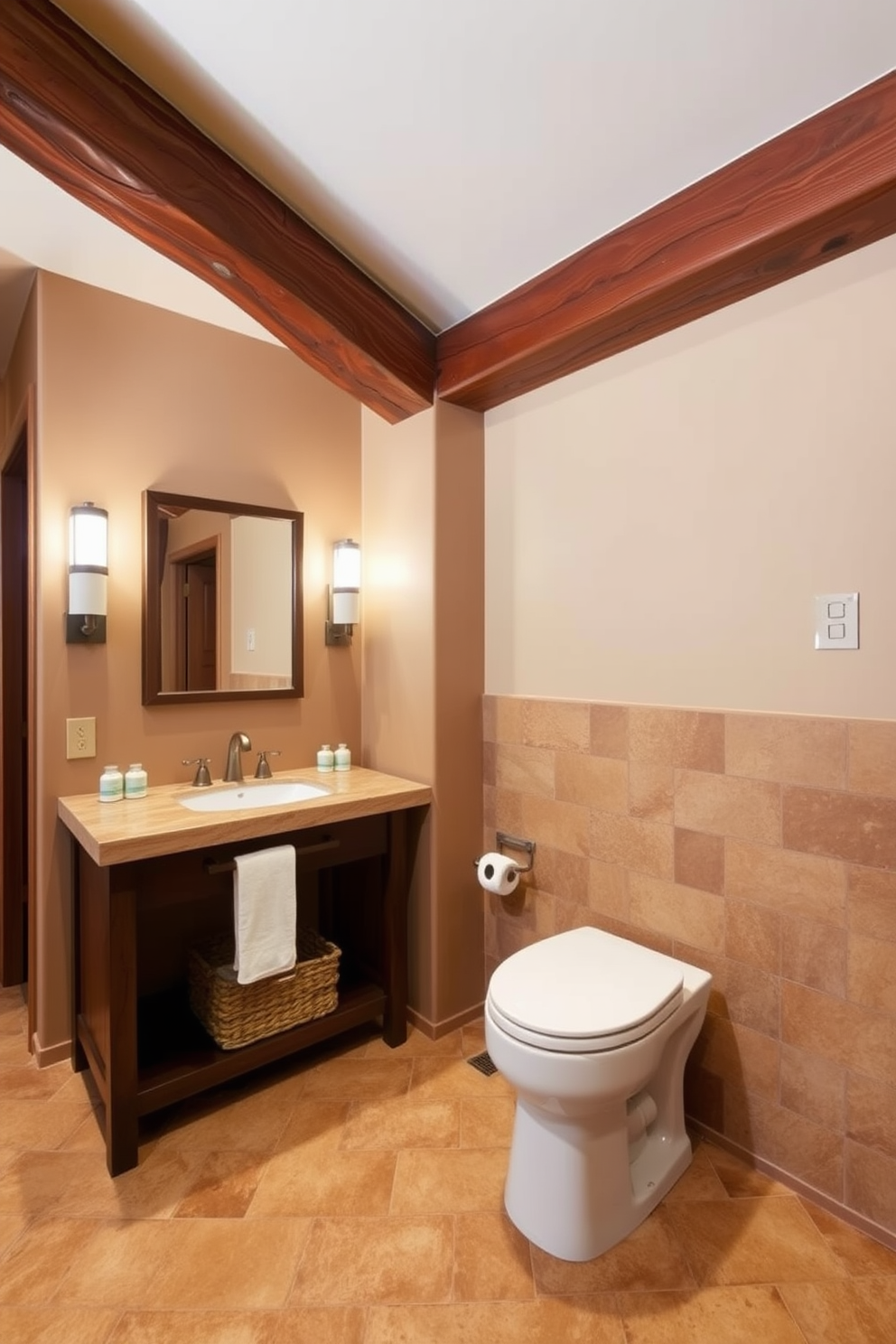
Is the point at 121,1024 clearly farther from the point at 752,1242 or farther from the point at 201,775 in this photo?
the point at 752,1242

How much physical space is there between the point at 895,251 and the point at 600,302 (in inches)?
24.6

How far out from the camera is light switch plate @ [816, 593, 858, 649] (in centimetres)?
142

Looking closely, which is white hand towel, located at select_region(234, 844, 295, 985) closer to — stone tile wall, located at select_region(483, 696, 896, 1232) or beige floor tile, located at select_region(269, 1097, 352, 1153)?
beige floor tile, located at select_region(269, 1097, 352, 1153)

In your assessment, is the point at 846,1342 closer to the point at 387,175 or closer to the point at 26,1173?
the point at 26,1173

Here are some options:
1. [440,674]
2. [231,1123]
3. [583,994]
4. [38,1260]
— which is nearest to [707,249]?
[440,674]

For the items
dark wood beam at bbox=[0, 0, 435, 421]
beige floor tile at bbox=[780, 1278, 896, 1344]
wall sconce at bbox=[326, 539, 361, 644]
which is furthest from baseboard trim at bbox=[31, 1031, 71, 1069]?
dark wood beam at bbox=[0, 0, 435, 421]

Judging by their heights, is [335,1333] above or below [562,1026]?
below

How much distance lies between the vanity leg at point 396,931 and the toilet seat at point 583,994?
22.9 inches

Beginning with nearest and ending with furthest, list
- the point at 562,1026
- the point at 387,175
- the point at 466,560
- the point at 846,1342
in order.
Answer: the point at 846,1342 < the point at 562,1026 < the point at 387,175 < the point at 466,560

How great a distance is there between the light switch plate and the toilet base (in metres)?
1.12

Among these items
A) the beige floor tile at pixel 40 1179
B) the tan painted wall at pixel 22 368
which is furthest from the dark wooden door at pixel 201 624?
the beige floor tile at pixel 40 1179

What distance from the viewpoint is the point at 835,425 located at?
1435 mm

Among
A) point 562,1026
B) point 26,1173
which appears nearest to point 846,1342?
point 562,1026

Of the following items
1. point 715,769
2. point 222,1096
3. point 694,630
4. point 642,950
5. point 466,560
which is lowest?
point 222,1096
